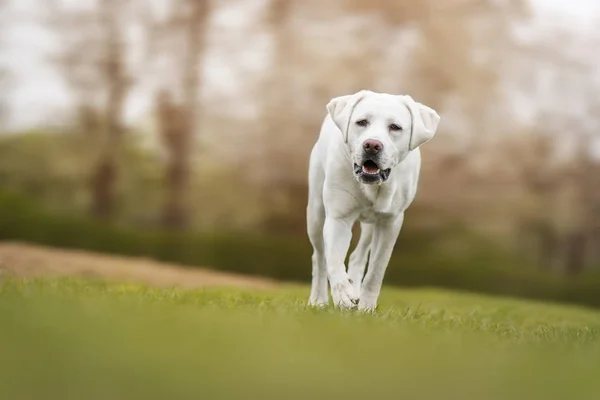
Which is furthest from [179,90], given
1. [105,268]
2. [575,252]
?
[575,252]

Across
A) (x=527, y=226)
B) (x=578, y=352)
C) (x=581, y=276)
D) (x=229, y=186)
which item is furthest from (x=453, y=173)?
(x=578, y=352)

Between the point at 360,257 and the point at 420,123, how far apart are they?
134 cm

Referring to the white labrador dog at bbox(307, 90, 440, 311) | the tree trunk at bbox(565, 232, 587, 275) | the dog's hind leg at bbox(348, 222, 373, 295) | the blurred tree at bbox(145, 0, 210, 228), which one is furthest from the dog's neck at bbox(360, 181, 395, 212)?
the tree trunk at bbox(565, 232, 587, 275)

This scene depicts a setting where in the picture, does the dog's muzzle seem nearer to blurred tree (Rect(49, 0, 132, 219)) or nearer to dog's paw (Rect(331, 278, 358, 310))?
dog's paw (Rect(331, 278, 358, 310))

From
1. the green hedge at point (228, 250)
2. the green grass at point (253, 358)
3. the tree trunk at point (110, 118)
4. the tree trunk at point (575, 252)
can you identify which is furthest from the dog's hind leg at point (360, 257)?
the tree trunk at point (575, 252)

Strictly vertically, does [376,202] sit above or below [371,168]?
below

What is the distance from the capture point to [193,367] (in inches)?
95.5

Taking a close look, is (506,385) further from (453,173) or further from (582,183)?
(582,183)

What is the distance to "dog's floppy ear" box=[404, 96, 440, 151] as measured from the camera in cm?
492

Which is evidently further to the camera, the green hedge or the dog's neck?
the green hedge

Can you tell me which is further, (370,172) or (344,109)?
(344,109)

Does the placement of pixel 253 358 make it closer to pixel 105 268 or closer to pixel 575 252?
pixel 105 268

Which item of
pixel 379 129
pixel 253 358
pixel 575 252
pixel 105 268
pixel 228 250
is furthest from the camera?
pixel 575 252

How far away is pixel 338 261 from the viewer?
5.00 metres
